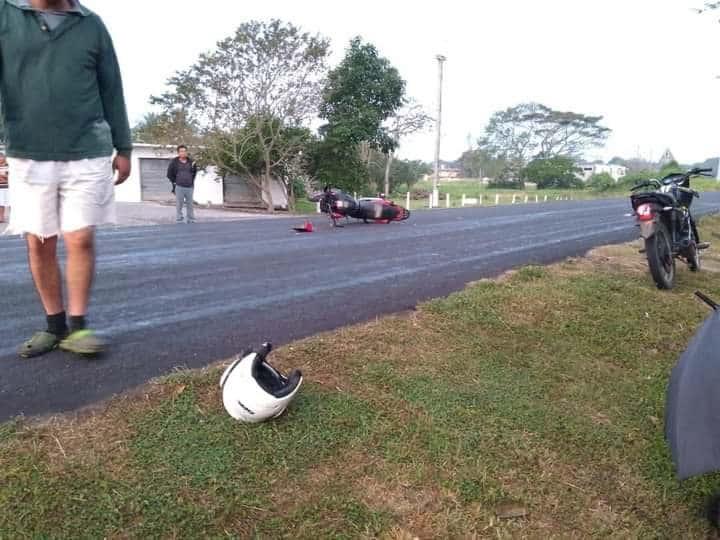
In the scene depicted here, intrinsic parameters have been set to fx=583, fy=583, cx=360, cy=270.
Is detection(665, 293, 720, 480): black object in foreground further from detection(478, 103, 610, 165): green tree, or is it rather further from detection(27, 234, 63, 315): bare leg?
detection(478, 103, 610, 165): green tree

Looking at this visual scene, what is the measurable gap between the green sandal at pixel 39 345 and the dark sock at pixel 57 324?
2 cm

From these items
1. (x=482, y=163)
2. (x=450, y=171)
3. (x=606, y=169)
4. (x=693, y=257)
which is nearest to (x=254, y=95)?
(x=693, y=257)

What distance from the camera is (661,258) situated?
5.91 m

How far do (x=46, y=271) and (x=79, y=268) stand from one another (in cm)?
20

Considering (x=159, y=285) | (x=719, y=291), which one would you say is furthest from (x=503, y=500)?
(x=719, y=291)

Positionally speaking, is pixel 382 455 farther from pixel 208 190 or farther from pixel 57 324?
pixel 208 190

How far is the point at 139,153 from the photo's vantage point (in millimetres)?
25406

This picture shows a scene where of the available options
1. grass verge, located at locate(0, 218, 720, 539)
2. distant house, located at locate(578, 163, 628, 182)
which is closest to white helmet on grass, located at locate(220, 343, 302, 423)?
grass verge, located at locate(0, 218, 720, 539)

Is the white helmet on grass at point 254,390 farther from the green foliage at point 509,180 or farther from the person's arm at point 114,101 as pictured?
the green foliage at point 509,180

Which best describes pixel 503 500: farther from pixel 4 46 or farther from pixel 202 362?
pixel 4 46

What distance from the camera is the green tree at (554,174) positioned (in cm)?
6719

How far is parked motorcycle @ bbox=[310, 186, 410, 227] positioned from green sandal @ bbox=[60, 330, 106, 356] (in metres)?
9.11

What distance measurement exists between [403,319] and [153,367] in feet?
5.68

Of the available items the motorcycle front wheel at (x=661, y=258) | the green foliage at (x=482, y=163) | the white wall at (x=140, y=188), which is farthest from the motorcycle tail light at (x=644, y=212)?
the green foliage at (x=482, y=163)
